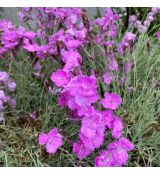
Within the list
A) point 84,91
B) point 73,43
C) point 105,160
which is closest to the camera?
point 84,91

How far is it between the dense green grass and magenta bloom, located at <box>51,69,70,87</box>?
0.58 ft

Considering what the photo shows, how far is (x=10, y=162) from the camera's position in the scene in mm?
1615

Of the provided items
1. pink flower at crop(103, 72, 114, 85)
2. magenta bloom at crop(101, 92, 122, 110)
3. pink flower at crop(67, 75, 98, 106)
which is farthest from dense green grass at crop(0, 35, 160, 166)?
pink flower at crop(67, 75, 98, 106)

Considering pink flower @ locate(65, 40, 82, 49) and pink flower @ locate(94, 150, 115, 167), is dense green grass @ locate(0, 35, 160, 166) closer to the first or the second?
pink flower @ locate(94, 150, 115, 167)

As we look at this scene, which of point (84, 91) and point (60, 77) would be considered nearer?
point (84, 91)

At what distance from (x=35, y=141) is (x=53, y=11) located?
781 mm

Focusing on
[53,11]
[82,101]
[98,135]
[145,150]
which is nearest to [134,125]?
[145,150]

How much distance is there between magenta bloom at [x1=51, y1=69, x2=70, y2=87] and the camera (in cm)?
161

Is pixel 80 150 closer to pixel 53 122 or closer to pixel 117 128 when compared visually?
pixel 117 128

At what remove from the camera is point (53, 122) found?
1855 millimetres

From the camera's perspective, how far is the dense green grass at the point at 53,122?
1688 mm

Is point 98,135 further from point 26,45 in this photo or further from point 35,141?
point 26,45

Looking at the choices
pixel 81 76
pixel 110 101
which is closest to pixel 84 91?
pixel 81 76

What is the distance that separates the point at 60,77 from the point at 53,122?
300 millimetres
